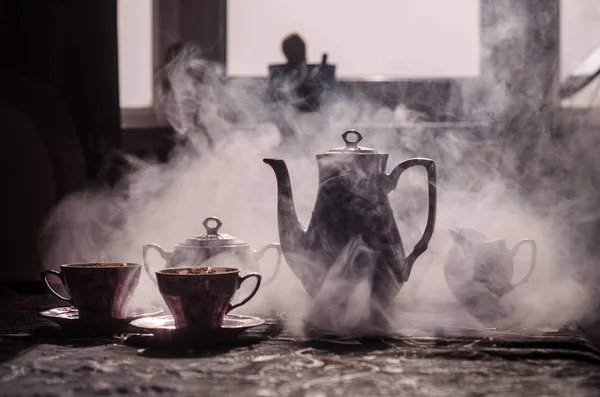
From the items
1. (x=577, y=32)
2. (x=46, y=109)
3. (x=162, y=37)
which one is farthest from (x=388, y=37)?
(x=46, y=109)

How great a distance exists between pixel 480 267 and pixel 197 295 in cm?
58

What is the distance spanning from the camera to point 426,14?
3.13 metres

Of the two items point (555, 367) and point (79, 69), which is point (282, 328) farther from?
point (79, 69)

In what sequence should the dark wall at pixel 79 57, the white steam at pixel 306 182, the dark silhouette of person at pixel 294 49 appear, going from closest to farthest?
1. the white steam at pixel 306 182
2. the dark wall at pixel 79 57
3. the dark silhouette of person at pixel 294 49

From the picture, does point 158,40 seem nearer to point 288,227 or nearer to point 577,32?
point 577,32

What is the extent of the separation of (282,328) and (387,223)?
26 centimetres

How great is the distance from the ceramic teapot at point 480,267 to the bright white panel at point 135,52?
1975 mm

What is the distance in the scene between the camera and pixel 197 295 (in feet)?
4.00

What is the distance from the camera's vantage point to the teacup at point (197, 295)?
3.99 feet

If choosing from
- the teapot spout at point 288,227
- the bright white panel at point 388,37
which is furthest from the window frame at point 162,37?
the teapot spout at point 288,227

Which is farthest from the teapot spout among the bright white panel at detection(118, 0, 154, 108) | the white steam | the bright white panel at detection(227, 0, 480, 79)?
the bright white panel at detection(118, 0, 154, 108)

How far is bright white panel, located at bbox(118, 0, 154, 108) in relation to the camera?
3230 mm

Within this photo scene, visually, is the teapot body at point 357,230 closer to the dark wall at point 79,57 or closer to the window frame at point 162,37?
the dark wall at point 79,57

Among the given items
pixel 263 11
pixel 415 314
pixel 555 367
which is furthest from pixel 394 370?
pixel 263 11
